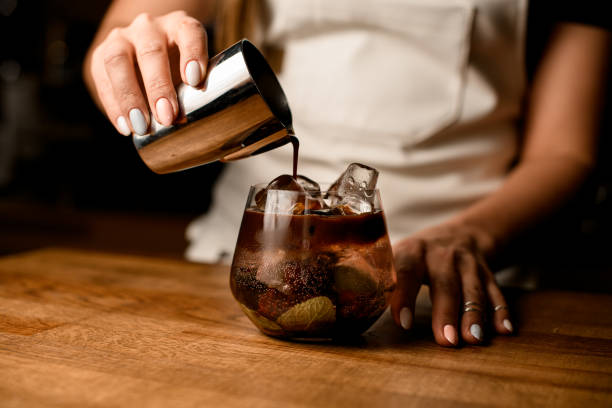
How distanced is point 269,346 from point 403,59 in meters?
0.99

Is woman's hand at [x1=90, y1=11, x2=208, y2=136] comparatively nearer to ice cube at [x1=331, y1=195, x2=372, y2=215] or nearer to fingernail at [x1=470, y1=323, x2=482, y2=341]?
ice cube at [x1=331, y1=195, x2=372, y2=215]

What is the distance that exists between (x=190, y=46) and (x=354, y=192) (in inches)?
12.8

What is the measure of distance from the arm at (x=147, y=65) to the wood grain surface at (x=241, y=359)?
0.31m

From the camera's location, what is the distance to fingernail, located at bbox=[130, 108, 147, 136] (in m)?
0.91

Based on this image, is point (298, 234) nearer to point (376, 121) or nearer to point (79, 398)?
point (79, 398)

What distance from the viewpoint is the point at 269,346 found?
0.82m

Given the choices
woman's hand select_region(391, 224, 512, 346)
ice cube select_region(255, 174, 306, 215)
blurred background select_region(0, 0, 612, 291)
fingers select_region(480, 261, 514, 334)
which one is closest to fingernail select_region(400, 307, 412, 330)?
woman's hand select_region(391, 224, 512, 346)

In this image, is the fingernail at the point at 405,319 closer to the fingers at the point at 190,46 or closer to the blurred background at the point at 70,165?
the fingers at the point at 190,46

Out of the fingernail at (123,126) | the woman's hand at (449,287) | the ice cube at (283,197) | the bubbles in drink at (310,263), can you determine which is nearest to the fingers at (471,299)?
the woman's hand at (449,287)

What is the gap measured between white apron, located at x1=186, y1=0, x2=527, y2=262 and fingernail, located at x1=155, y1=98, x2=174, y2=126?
749mm

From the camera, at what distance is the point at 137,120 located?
0.91 m

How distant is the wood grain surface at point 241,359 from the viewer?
25.6 inches

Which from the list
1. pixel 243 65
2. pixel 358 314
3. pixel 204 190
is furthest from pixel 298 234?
pixel 204 190

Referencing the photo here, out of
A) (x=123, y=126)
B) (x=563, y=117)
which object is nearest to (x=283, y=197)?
(x=123, y=126)
